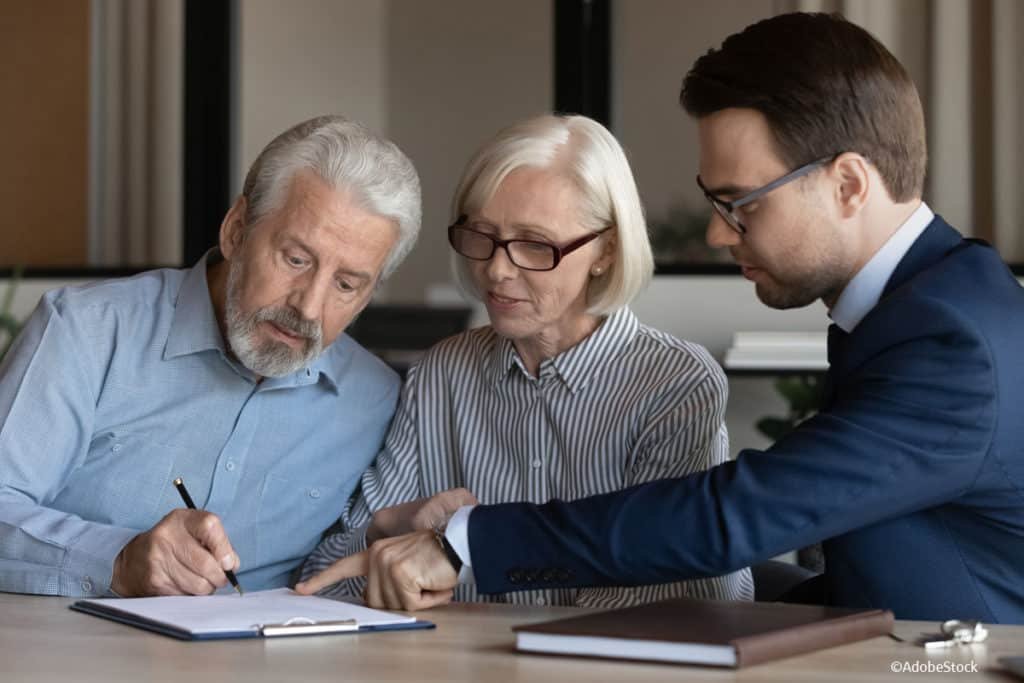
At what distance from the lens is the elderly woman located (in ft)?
6.86

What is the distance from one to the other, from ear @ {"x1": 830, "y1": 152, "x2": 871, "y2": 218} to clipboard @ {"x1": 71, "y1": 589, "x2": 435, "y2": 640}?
750 millimetres

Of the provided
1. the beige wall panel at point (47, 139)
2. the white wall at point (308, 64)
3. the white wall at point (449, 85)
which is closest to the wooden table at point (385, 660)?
the beige wall panel at point (47, 139)

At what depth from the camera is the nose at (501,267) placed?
2.11 m

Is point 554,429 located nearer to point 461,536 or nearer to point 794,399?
point 461,536

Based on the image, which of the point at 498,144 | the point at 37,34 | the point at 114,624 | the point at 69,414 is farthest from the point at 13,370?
the point at 37,34

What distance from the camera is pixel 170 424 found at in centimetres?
222

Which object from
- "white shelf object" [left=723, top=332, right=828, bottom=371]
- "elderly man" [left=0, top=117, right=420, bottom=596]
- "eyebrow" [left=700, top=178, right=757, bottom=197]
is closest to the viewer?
"eyebrow" [left=700, top=178, right=757, bottom=197]

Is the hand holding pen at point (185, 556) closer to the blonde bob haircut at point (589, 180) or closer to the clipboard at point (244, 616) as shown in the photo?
the clipboard at point (244, 616)

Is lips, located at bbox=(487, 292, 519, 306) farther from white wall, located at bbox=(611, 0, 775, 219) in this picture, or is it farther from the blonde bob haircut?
white wall, located at bbox=(611, 0, 775, 219)

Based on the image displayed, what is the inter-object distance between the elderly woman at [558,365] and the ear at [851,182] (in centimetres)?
41

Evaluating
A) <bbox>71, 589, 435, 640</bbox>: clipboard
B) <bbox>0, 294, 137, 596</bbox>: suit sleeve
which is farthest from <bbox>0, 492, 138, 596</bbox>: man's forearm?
<bbox>71, 589, 435, 640</bbox>: clipboard

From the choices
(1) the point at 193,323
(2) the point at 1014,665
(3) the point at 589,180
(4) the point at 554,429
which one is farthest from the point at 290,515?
(2) the point at 1014,665

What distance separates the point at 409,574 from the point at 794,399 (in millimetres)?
2903

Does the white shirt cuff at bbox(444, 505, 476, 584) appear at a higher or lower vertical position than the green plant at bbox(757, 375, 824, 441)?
higher
